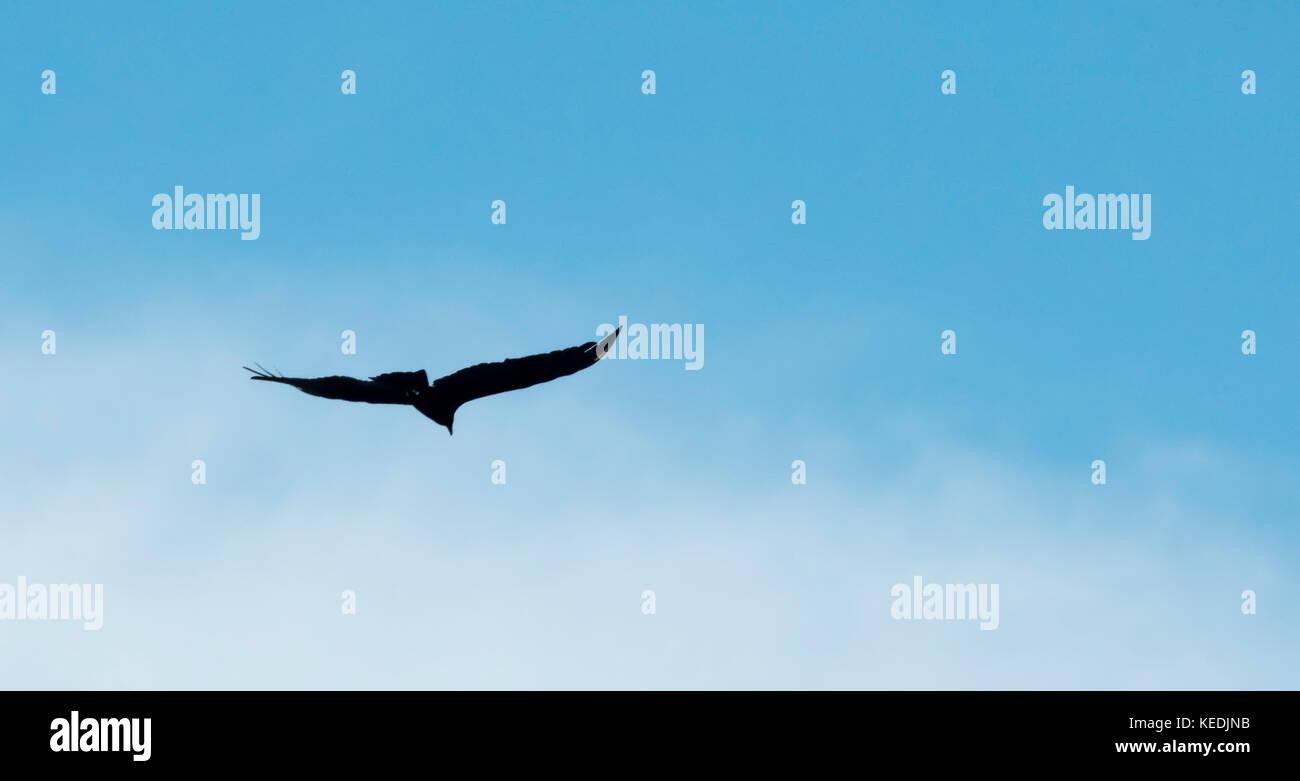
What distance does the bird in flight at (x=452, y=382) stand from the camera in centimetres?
1894

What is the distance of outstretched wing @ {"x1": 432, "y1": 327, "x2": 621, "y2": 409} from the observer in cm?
1881

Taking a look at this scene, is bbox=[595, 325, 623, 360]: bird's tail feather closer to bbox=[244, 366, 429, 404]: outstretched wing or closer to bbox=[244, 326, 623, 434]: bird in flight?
bbox=[244, 326, 623, 434]: bird in flight

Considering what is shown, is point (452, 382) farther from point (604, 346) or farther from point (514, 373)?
point (604, 346)

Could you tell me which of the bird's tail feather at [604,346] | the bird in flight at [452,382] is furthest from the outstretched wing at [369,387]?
the bird's tail feather at [604,346]

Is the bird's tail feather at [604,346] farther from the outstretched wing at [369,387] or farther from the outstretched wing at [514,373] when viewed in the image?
the outstretched wing at [369,387]

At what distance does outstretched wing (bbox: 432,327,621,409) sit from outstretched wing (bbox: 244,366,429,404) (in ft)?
1.60

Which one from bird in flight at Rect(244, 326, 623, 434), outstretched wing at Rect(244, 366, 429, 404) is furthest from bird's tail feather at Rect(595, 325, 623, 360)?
outstretched wing at Rect(244, 366, 429, 404)

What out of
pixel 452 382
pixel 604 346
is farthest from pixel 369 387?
pixel 604 346
